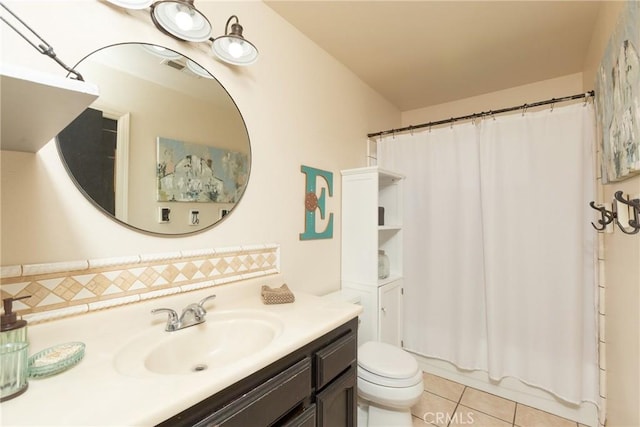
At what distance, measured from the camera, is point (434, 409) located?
184 centimetres

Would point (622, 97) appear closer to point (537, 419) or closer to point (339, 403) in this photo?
point (339, 403)

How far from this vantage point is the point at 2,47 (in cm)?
77

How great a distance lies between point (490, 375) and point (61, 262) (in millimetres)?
2516

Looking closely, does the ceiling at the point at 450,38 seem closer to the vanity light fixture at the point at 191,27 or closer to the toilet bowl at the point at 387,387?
the vanity light fixture at the point at 191,27

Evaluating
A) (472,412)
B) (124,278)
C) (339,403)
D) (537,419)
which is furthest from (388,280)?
(124,278)

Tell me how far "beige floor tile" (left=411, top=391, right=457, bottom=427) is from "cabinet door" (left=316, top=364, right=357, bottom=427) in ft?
2.76

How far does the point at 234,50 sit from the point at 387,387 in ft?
5.97

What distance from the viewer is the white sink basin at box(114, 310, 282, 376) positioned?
858mm

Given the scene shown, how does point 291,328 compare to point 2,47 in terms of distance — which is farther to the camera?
point 291,328

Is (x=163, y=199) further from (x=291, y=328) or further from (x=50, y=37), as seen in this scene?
(x=291, y=328)

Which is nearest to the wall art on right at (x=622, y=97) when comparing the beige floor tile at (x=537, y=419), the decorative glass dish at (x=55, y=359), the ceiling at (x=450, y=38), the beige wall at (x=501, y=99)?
the ceiling at (x=450, y=38)

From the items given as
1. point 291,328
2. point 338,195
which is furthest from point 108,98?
point 338,195

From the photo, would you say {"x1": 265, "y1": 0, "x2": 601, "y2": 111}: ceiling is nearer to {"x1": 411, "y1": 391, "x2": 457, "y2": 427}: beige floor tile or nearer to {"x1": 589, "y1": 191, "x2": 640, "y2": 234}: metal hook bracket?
{"x1": 589, "y1": 191, "x2": 640, "y2": 234}: metal hook bracket

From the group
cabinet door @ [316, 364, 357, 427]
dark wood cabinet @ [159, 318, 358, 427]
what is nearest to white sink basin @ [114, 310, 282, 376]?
dark wood cabinet @ [159, 318, 358, 427]
